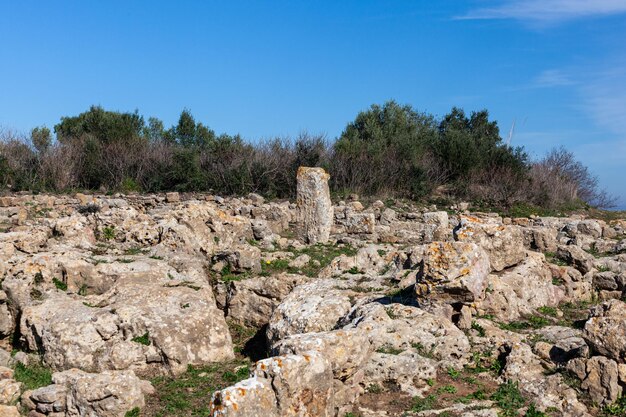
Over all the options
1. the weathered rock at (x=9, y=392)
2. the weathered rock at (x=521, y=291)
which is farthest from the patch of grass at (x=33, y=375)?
the weathered rock at (x=521, y=291)

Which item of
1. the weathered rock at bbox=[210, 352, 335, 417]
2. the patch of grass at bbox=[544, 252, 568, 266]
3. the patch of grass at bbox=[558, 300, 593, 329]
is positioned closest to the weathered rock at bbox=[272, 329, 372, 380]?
the weathered rock at bbox=[210, 352, 335, 417]

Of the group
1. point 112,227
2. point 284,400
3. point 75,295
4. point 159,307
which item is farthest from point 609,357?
point 112,227

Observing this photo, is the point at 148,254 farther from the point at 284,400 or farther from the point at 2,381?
the point at 284,400

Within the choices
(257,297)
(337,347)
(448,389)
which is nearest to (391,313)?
(448,389)

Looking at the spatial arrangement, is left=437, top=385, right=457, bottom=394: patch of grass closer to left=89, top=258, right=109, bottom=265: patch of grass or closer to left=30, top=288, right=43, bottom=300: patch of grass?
left=30, top=288, right=43, bottom=300: patch of grass

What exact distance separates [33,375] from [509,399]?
7.46 metres

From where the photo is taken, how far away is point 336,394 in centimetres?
887

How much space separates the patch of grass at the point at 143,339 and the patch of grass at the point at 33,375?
145cm

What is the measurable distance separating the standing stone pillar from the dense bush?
12643 mm

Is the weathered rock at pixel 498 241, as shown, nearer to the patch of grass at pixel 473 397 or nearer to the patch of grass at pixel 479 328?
the patch of grass at pixel 479 328

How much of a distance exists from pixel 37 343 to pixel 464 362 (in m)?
7.38

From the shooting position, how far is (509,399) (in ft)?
28.9

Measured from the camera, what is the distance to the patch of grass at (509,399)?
336 inches

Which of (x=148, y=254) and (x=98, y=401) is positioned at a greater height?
(x=148, y=254)
